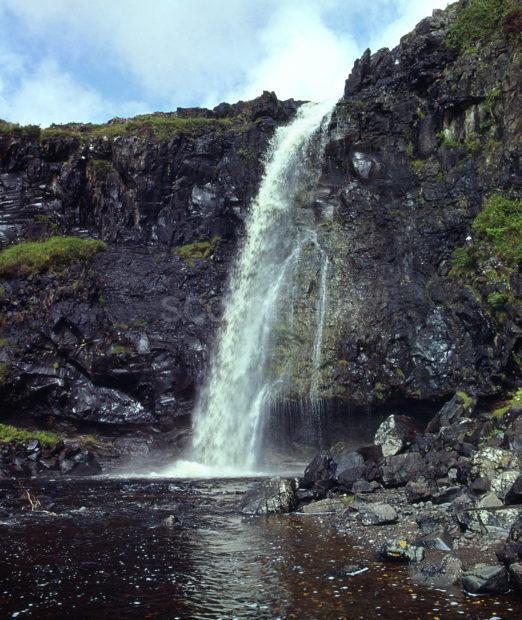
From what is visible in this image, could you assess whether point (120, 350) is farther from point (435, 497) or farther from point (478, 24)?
point (478, 24)

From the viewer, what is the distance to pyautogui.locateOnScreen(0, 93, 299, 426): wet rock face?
2722cm

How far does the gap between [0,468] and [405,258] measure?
1953cm

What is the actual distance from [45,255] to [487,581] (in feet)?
95.6

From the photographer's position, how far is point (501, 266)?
2131 centimetres

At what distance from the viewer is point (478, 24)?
26.8 meters

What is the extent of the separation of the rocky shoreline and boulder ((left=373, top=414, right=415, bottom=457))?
1.3 inches

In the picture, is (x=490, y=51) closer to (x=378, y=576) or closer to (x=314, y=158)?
(x=314, y=158)

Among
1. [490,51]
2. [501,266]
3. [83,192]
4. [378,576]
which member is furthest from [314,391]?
[83,192]

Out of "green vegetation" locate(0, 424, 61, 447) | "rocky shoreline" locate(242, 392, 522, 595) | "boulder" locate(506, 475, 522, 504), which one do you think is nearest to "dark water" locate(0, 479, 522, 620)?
"rocky shoreline" locate(242, 392, 522, 595)

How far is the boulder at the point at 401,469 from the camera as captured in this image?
585 inches

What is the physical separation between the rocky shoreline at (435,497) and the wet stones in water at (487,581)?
0.6 inches

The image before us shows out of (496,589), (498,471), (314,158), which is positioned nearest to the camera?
(496,589)

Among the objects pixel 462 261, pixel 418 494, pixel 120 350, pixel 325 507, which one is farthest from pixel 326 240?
pixel 418 494

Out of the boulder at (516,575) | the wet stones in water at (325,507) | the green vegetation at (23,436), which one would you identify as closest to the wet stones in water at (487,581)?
the boulder at (516,575)
